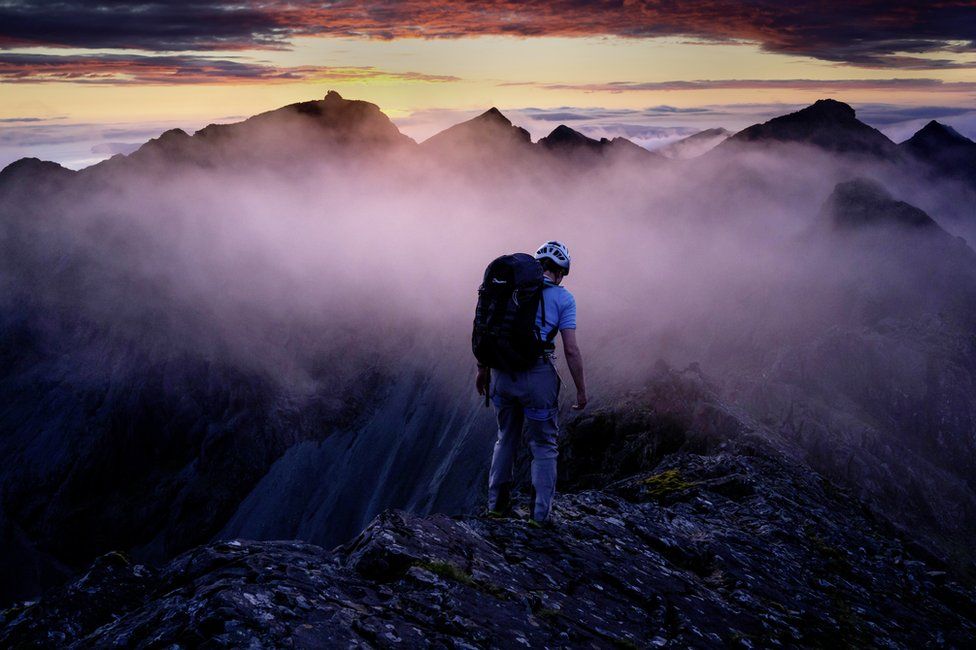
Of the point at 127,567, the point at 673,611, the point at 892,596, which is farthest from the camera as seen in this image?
the point at 892,596

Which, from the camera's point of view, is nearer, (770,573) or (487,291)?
(487,291)

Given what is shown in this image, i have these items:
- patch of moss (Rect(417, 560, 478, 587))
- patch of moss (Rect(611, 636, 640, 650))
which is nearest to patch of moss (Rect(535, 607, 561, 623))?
patch of moss (Rect(611, 636, 640, 650))

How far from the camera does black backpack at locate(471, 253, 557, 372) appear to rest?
49.1 ft

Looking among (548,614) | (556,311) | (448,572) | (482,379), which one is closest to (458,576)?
(448,572)

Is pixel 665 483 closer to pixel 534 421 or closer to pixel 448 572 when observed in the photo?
pixel 534 421

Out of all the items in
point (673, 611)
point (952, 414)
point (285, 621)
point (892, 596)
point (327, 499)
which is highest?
point (285, 621)

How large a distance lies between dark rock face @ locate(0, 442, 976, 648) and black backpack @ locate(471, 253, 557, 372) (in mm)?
3680

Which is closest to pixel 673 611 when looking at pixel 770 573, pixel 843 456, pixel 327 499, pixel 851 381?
pixel 770 573

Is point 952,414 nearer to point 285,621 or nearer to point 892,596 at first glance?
point 892,596

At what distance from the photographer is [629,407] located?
274ft

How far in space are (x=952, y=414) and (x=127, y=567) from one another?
160005 mm

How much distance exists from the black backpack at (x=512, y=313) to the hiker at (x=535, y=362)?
0.02 m

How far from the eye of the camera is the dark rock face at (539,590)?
10.3m

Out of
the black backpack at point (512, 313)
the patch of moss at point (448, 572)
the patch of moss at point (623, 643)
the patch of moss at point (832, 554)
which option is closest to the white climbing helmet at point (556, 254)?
the black backpack at point (512, 313)
